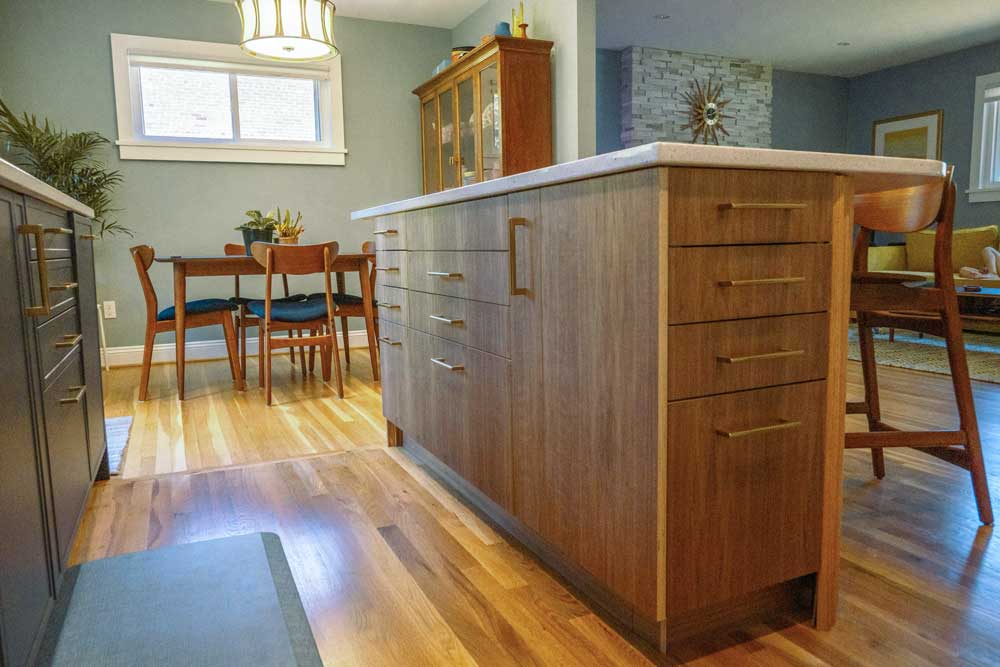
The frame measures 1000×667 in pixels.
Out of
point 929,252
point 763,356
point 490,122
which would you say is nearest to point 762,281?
point 763,356

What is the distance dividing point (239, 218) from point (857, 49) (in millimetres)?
5912

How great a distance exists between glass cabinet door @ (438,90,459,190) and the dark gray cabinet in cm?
320

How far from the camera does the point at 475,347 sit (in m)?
1.71

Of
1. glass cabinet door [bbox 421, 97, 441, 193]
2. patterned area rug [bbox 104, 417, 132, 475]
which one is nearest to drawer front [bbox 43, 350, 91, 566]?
patterned area rug [bbox 104, 417, 132, 475]

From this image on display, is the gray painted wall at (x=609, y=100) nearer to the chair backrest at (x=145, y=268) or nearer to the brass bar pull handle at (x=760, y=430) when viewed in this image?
the chair backrest at (x=145, y=268)

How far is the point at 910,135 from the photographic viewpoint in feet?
23.2

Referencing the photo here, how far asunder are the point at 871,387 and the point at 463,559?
1346 millimetres

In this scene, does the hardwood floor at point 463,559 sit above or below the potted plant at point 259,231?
below

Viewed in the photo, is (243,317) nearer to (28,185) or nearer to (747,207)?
(28,185)

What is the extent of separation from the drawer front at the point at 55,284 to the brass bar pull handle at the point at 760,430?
4.14 ft

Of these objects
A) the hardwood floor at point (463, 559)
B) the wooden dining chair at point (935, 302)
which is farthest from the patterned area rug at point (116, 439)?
the wooden dining chair at point (935, 302)

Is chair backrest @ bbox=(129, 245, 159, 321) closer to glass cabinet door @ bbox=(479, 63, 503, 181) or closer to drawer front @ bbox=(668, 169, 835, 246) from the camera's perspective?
glass cabinet door @ bbox=(479, 63, 503, 181)

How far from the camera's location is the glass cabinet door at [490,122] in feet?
13.8

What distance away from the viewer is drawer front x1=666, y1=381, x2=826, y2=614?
3.73 feet
